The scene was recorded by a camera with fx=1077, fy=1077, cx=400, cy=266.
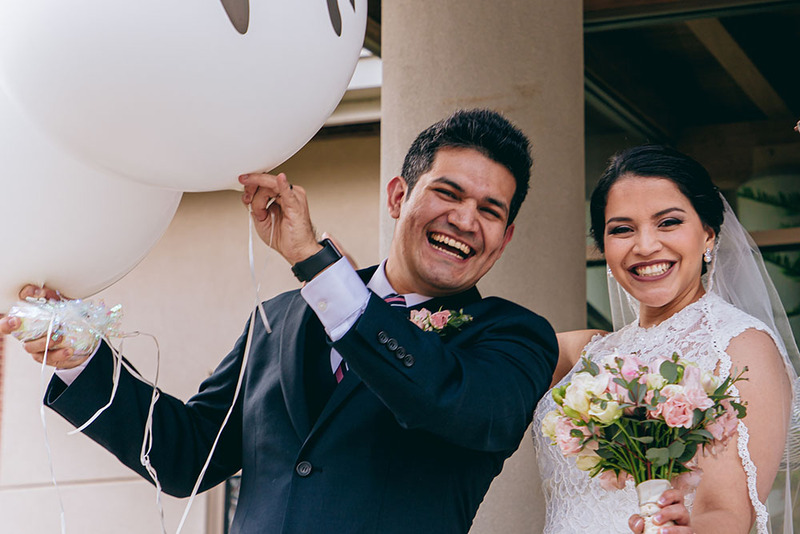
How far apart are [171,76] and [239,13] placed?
173 mm

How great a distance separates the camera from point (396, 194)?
9.37 ft

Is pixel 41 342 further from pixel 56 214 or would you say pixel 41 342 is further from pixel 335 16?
pixel 335 16

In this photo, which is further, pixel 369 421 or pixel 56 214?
pixel 369 421

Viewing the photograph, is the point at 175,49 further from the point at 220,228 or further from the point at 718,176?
the point at 220,228

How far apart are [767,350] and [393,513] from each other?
3.76ft

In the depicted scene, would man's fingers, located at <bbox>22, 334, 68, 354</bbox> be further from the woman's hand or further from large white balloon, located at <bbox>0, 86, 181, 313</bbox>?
the woman's hand

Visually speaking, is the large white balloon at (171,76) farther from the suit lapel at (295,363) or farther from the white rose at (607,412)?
the white rose at (607,412)

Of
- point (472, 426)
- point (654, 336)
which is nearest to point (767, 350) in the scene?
point (654, 336)

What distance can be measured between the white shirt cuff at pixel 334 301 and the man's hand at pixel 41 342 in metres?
0.55

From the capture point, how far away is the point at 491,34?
Answer: 4336 mm

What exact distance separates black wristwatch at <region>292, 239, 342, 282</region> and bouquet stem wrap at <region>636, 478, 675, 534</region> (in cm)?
83

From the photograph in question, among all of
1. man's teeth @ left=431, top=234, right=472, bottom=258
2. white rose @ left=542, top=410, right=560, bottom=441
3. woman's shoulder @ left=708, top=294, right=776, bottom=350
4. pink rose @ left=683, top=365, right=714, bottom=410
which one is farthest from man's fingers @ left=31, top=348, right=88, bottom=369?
woman's shoulder @ left=708, top=294, right=776, bottom=350

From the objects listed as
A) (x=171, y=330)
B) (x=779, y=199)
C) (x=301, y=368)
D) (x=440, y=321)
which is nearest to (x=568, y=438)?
(x=440, y=321)

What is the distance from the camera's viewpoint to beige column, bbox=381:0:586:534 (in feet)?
13.9
